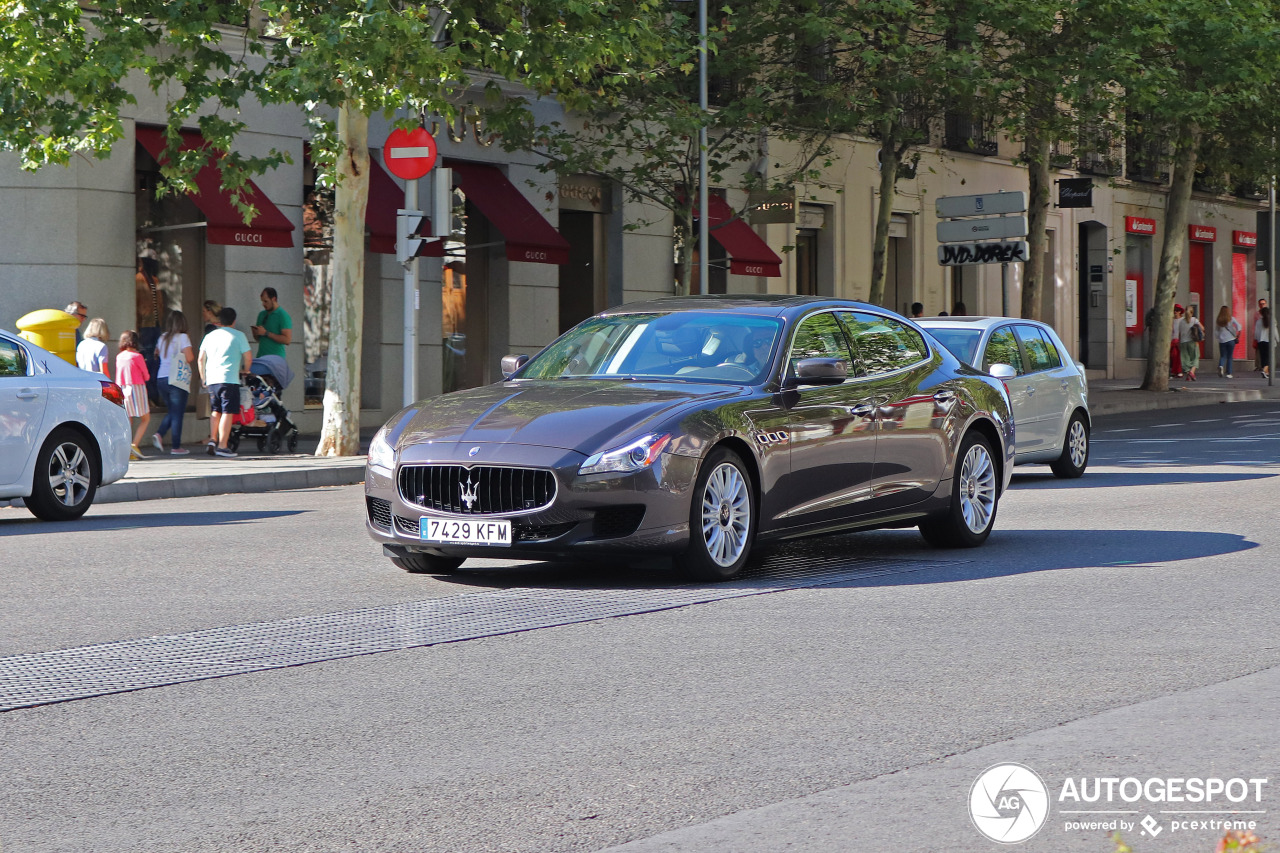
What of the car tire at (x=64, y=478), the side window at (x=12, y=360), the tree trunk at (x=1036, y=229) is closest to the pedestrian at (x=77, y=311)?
the car tire at (x=64, y=478)

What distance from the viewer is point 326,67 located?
18.3 m

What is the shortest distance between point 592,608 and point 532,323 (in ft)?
68.9

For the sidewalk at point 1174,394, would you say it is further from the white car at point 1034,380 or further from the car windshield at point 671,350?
the car windshield at point 671,350

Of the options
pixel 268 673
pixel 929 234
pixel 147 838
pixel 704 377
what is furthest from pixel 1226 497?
pixel 929 234

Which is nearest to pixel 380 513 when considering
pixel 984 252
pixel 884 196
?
pixel 984 252

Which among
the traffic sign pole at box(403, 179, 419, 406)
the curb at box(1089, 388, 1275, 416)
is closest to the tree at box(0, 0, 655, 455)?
the traffic sign pole at box(403, 179, 419, 406)

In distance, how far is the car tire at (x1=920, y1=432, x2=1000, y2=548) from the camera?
1105 centimetres

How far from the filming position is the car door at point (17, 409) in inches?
522

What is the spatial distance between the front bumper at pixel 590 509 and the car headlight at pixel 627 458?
0.03 meters

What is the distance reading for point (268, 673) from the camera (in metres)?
6.80

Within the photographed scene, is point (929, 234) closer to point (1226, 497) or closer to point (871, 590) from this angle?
point (1226, 497)

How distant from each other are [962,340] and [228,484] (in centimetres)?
691

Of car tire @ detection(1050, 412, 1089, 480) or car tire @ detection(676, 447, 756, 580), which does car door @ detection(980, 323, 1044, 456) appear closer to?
car tire @ detection(1050, 412, 1089, 480)

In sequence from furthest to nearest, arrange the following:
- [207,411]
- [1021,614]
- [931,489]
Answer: [207,411] < [931,489] < [1021,614]
